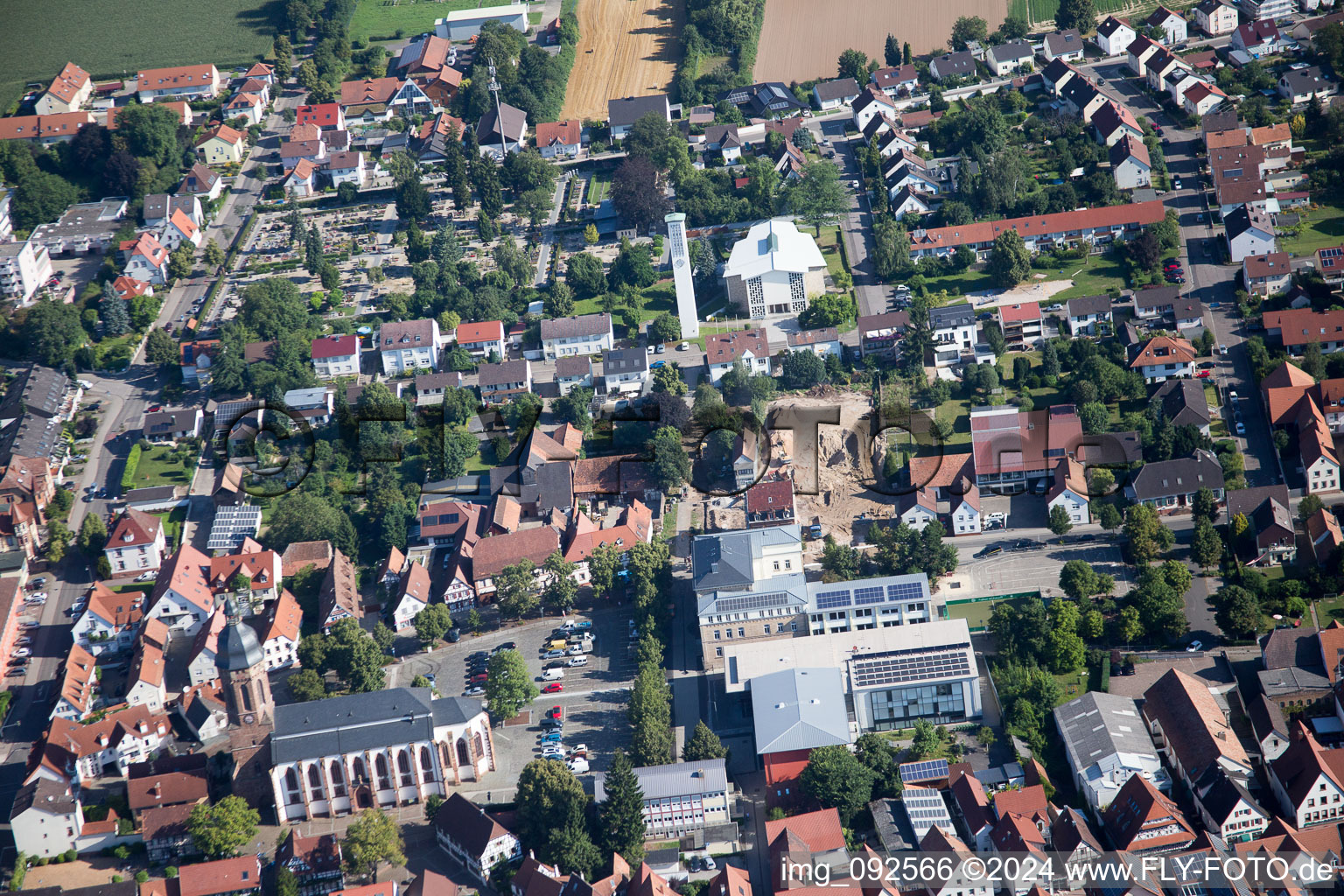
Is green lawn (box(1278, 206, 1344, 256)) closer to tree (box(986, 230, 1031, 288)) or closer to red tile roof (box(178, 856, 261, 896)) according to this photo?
tree (box(986, 230, 1031, 288))

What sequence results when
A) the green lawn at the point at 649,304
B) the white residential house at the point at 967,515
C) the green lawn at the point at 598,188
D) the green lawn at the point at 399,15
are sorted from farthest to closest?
the green lawn at the point at 399,15, the green lawn at the point at 598,188, the green lawn at the point at 649,304, the white residential house at the point at 967,515

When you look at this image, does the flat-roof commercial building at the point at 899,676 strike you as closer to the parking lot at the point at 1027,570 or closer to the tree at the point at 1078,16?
the parking lot at the point at 1027,570

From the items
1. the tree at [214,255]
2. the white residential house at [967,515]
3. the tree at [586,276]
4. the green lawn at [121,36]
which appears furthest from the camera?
the green lawn at [121,36]

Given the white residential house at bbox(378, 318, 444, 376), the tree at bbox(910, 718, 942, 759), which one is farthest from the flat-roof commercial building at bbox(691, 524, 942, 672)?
the white residential house at bbox(378, 318, 444, 376)

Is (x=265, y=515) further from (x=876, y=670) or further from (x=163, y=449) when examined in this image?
(x=876, y=670)

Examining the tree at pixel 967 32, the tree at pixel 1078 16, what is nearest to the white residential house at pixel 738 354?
the tree at pixel 967 32

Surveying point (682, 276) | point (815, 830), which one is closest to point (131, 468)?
point (682, 276)
